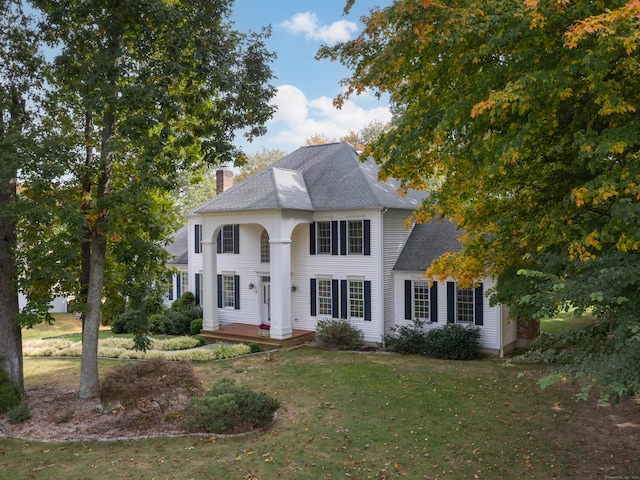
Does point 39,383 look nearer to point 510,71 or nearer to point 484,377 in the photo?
point 484,377

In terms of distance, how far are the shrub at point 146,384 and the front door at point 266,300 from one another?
11846 mm

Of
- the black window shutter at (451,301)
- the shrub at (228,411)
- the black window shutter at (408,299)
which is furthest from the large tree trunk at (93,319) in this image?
the black window shutter at (451,301)

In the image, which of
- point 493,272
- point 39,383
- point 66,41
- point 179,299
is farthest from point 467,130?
point 179,299

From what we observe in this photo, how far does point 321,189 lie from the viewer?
71.1 ft

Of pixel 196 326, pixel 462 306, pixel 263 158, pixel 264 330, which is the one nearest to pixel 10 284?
pixel 264 330

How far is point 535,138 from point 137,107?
8.34 meters

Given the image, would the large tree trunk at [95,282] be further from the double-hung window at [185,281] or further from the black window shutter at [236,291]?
the double-hung window at [185,281]

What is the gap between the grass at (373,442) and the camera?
8.18 metres

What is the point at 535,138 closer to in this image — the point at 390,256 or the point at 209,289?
the point at 390,256

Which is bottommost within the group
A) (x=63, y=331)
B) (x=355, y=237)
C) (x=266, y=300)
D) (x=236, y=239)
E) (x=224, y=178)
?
(x=63, y=331)

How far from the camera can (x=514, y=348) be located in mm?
18641

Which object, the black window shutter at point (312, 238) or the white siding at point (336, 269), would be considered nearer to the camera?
the white siding at point (336, 269)

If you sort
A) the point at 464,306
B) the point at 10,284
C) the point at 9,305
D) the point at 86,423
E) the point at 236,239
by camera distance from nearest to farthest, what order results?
the point at 86,423
the point at 10,284
the point at 9,305
the point at 464,306
the point at 236,239

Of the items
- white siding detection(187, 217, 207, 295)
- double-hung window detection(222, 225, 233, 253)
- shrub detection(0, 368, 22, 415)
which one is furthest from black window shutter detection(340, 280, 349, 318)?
shrub detection(0, 368, 22, 415)
